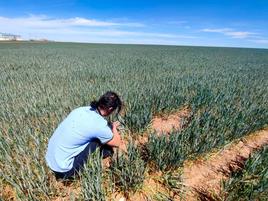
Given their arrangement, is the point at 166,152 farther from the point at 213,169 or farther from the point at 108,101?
the point at 108,101

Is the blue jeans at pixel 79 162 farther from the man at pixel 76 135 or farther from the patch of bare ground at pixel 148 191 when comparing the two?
the patch of bare ground at pixel 148 191

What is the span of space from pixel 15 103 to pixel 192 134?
13.4 feet

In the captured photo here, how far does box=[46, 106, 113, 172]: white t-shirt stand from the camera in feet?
8.14

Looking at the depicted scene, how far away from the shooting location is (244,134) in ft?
14.1

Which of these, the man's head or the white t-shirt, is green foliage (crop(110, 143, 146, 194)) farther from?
the man's head

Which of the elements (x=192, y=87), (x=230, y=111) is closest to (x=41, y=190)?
(x=230, y=111)

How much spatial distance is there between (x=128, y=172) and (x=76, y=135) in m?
0.74

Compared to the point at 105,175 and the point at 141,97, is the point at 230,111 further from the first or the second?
the point at 105,175

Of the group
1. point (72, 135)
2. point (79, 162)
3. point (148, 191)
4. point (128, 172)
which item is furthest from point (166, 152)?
point (72, 135)

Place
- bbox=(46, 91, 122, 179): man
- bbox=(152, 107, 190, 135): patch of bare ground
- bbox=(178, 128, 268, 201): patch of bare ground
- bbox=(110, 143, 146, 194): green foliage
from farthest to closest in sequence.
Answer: bbox=(152, 107, 190, 135): patch of bare ground → bbox=(178, 128, 268, 201): patch of bare ground → bbox=(110, 143, 146, 194): green foliage → bbox=(46, 91, 122, 179): man

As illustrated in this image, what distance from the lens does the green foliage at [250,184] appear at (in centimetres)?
238

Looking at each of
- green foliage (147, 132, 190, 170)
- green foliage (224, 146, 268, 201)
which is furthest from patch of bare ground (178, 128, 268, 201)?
green foliage (147, 132, 190, 170)

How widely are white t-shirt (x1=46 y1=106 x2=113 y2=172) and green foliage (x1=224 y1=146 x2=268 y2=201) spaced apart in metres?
1.60

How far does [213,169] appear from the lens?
3.30 meters
